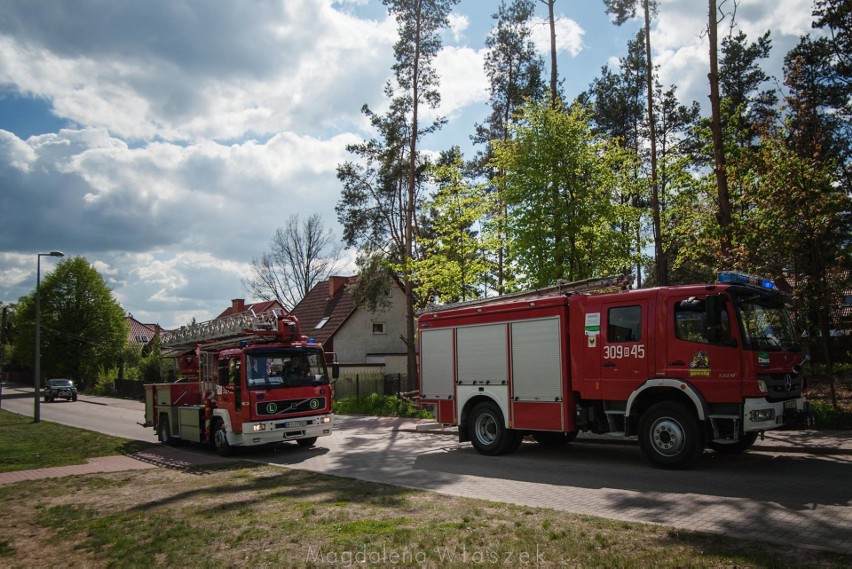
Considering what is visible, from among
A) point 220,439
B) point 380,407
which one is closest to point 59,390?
point 380,407

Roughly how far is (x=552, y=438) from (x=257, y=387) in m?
6.40

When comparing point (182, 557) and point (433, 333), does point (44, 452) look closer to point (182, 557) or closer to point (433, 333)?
point (433, 333)

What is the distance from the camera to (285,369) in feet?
48.3

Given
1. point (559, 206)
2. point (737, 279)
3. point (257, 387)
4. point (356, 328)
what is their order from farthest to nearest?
Answer: point (356, 328) → point (559, 206) → point (257, 387) → point (737, 279)

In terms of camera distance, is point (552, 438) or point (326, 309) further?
point (326, 309)

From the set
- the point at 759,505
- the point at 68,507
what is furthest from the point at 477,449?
the point at 68,507

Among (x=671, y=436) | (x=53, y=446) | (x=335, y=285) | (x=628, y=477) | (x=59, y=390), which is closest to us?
(x=628, y=477)

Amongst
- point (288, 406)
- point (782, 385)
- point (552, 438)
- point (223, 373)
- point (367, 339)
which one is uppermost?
point (367, 339)

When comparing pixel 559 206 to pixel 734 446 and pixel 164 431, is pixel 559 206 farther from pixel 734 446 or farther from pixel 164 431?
pixel 164 431

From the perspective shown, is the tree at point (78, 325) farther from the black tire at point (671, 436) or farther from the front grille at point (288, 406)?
the black tire at point (671, 436)

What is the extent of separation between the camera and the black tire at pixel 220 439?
1480 cm

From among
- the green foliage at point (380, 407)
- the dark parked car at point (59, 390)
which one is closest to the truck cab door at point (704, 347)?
the green foliage at point (380, 407)

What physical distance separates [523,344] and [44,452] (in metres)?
12.3

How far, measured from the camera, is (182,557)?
6141 mm
